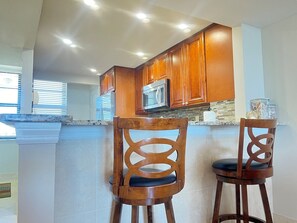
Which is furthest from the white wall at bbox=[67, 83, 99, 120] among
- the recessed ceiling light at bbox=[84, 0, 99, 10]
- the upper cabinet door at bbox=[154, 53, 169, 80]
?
the recessed ceiling light at bbox=[84, 0, 99, 10]

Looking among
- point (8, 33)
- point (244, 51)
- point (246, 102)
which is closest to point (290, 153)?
point (246, 102)

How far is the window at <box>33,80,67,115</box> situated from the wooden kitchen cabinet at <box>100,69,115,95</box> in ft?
3.23

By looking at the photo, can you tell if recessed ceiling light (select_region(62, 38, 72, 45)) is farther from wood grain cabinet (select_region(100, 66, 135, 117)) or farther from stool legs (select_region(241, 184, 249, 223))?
stool legs (select_region(241, 184, 249, 223))

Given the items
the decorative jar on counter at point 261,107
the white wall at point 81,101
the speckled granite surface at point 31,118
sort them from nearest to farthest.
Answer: the speckled granite surface at point 31,118 → the decorative jar on counter at point 261,107 → the white wall at point 81,101

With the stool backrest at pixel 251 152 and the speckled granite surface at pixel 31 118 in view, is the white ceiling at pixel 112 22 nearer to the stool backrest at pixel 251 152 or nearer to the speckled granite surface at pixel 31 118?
the stool backrest at pixel 251 152

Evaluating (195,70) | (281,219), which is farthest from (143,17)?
(281,219)

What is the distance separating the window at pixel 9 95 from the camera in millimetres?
4340

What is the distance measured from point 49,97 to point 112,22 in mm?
3358

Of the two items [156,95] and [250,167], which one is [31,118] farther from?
[156,95]

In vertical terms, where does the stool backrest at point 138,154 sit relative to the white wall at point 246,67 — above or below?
below

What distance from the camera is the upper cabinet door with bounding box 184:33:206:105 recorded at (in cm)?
287

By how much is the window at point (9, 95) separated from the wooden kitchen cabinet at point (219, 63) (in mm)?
3884

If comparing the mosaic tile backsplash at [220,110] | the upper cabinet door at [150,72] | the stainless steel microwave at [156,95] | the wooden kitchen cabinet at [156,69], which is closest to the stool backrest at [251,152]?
the mosaic tile backsplash at [220,110]

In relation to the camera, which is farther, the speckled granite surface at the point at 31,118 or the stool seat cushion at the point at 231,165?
the stool seat cushion at the point at 231,165
